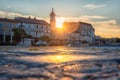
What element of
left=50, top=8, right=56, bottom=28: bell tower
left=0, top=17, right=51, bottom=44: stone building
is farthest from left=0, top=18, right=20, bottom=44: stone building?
left=50, top=8, right=56, bottom=28: bell tower

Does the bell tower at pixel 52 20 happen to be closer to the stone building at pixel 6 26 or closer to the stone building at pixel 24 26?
the stone building at pixel 24 26

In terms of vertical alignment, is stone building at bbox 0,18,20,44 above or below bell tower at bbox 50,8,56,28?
below

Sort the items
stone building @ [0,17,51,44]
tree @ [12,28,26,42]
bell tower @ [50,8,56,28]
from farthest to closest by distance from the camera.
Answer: bell tower @ [50,8,56,28]
stone building @ [0,17,51,44]
tree @ [12,28,26,42]

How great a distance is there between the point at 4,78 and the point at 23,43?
155 feet

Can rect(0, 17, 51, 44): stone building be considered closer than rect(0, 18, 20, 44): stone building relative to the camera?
No

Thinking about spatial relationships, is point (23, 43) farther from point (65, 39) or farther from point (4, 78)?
point (4, 78)

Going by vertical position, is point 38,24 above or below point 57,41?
above

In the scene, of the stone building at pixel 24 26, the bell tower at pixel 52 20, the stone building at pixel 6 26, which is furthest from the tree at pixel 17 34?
the bell tower at pixel 52 20

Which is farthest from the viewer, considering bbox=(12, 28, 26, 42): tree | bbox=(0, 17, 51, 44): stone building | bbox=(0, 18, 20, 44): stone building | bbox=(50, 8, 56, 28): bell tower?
bbox=(50, 8, 56, 28): bell tower

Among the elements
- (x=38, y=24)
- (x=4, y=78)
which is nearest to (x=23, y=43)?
(x=38, y=24)

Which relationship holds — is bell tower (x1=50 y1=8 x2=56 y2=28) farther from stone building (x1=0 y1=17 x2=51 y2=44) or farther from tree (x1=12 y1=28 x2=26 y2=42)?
tree (x1=12 y1=28 x2=26 y2=42)

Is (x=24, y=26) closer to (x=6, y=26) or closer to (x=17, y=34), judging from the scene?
(x=6, y=26)

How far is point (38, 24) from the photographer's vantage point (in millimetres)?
72188

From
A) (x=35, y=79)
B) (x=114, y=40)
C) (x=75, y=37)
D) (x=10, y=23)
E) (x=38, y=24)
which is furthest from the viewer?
(x=114, y=40)
